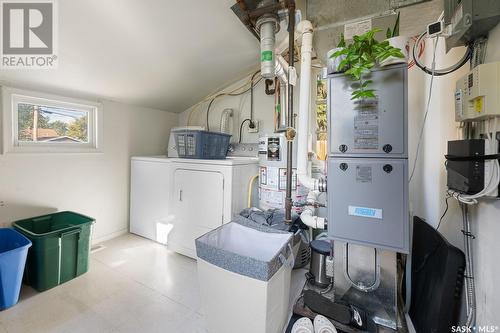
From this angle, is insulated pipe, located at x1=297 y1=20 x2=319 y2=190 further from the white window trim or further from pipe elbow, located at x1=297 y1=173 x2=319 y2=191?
the white window trim

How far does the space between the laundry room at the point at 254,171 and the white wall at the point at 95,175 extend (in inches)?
0.7

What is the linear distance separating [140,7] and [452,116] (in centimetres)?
225

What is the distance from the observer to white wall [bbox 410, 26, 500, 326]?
36.9 inches

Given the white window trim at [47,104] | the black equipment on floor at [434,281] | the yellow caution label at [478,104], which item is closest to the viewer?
the yellow caution label at [478,104]

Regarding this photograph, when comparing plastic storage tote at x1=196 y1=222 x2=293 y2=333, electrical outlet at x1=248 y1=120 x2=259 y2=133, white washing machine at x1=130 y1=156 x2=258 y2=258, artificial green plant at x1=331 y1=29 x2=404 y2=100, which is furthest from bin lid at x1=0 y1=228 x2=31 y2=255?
artificial green plant at x1=331 y1=29 x2=404 y2=100

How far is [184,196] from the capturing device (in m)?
2.35

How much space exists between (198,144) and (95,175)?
1.32 metres

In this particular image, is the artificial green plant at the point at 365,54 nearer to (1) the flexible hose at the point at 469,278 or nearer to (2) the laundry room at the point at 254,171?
(2) the laundry room at the point at 254,171

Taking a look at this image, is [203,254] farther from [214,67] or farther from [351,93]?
[214,67]

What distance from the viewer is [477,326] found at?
3.28ft

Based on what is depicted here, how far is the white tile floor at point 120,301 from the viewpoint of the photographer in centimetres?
142

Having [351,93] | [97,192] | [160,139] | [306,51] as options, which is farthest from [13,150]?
[351,93]

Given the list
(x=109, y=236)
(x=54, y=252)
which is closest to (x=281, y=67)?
(x=54, y=252)

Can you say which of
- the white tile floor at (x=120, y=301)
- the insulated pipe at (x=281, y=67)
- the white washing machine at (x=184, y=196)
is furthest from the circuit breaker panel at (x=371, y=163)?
the white washing machine at (x=184, y=196)
